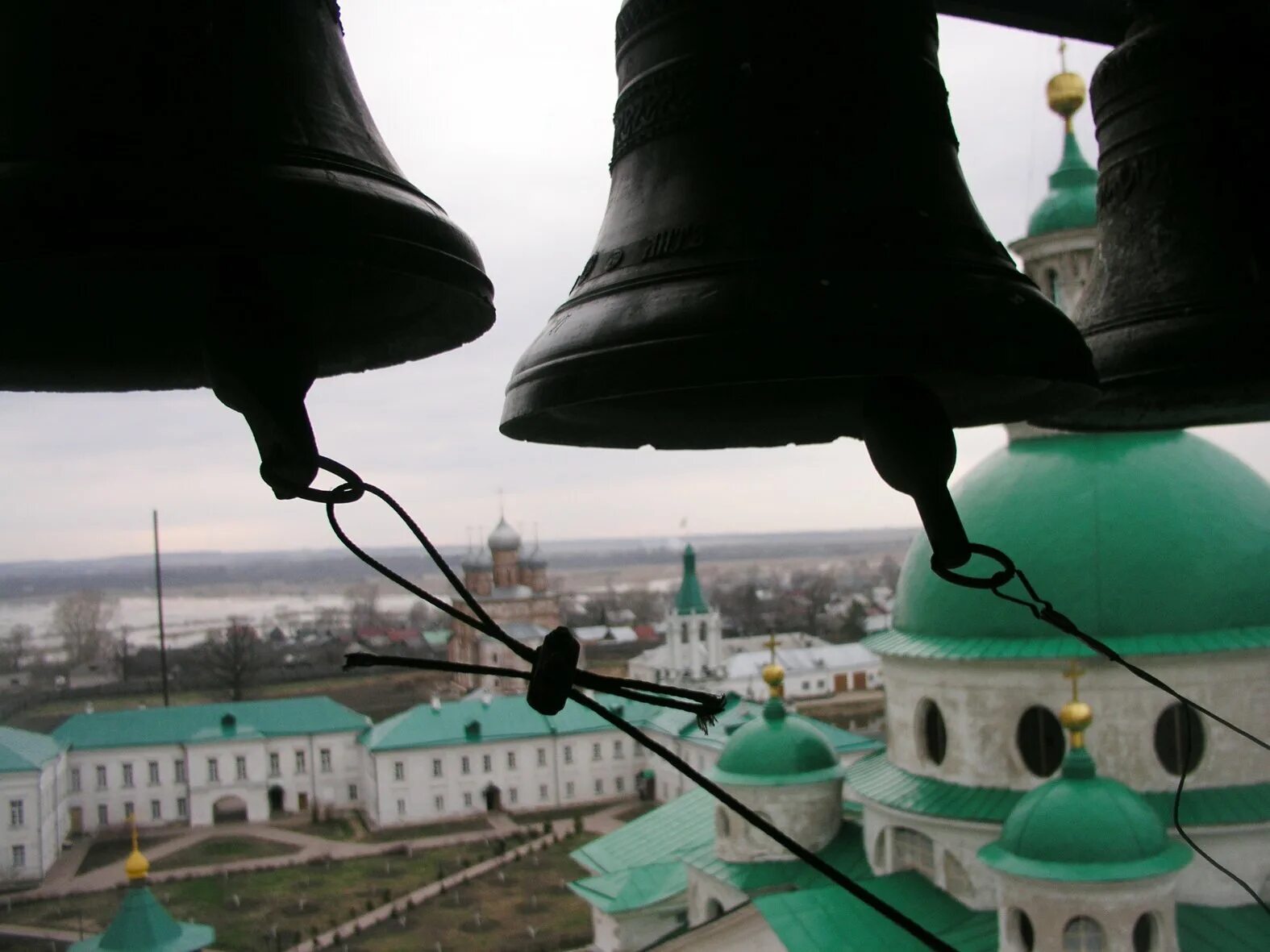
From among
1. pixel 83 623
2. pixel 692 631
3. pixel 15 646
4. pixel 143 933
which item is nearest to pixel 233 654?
pixel 83 623

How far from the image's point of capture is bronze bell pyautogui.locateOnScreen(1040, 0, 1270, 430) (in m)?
2.21

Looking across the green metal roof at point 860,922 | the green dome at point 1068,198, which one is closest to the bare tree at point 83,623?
the green metal roof at point 860,922

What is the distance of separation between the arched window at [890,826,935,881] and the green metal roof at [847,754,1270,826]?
0.42m

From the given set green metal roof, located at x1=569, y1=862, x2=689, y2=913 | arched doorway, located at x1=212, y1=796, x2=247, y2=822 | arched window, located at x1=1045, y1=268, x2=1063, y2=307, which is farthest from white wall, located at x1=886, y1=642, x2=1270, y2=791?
arched doorway, located at x1=212, y1=796, x2=247, y2=822

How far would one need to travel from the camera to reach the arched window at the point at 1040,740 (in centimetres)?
1134

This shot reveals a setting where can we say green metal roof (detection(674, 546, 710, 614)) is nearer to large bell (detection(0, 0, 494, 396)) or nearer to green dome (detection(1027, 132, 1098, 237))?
green dome (detection(1027, 132, 1098, 237))

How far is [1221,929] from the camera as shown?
10227mm

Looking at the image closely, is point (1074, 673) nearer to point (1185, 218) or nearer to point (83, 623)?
point (1185, 218)

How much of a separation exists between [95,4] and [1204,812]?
11358mm

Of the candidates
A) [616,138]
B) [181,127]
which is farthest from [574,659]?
[616,138]

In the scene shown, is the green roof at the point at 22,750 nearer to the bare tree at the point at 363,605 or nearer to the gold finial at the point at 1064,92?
the bare tree at the point at 363,605

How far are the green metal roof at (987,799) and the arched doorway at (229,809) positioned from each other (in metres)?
25.5

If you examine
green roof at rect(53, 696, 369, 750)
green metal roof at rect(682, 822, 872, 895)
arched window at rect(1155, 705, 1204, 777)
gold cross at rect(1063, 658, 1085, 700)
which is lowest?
green roof at rect(53, 696, 369, 750)

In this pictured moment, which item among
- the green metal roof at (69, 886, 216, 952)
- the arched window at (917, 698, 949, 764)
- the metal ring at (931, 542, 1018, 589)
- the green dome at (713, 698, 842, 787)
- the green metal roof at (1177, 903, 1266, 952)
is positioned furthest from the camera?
the green metal roof at (69, 886, 216, 952)
